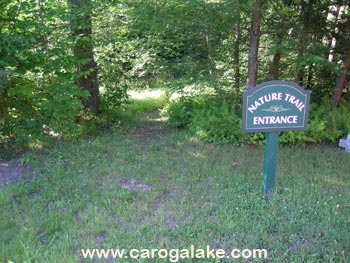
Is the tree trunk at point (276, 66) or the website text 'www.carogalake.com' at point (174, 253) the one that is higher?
the tree trunk at point (276, 66)

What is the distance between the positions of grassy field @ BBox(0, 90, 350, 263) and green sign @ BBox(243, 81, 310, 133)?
795mm

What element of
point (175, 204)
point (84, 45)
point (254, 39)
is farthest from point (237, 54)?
point (175, 204)

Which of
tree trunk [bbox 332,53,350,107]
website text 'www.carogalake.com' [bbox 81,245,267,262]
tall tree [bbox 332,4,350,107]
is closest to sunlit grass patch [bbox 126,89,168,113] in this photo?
tree trunk [bbox 332,53,350,107]

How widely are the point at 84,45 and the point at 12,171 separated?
8.00ft

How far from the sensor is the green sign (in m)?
3.53

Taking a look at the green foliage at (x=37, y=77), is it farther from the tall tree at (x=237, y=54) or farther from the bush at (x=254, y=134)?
the tall tree at (x=237, y=54)

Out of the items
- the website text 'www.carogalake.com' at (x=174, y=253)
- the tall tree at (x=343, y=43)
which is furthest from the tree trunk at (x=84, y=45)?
the tall tree at (x=343, y=43)

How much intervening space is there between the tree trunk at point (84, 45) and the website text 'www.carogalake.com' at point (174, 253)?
344cm

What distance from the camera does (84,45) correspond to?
5.75m

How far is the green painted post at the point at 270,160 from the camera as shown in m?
3.64

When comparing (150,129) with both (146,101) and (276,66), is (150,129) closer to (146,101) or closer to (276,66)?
(276,66)

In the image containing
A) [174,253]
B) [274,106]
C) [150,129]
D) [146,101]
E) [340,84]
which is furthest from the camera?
[146,101]

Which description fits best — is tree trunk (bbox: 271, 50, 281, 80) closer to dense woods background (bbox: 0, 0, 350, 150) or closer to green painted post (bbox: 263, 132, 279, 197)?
dense woods background (bbox: 0, 0, 350, 150)

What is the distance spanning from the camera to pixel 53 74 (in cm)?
544
